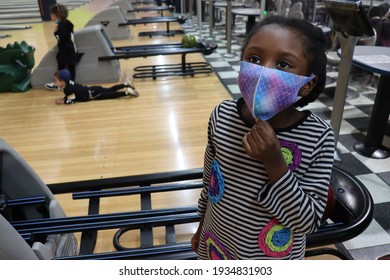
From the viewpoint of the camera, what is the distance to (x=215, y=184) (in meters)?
0.89

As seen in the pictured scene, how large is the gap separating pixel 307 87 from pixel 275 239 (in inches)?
15.0

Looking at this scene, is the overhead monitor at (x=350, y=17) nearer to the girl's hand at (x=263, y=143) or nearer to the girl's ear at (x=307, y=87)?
the girl's ear at (x=307, y=87)

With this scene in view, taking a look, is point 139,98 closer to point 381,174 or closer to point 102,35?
point 102,35

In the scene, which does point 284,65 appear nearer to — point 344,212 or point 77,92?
point 344,212

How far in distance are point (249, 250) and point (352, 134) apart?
8.75ft

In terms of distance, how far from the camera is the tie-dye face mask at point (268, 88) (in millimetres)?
700

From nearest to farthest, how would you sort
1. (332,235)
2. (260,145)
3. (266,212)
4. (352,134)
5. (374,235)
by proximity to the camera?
(260,145) < (266,212) < (332,235) < (374,235) < (352,134)

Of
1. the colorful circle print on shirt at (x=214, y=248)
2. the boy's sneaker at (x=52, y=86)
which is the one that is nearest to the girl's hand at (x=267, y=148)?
the colorful circle print on shirt at (x=214, y=248)

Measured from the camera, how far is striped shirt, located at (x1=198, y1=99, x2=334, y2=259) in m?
0.77

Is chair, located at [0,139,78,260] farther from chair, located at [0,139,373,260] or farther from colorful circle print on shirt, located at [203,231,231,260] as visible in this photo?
colorful circle print on shirt, located at [203,231,231,260]

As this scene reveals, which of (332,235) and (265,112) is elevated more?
(265,112)

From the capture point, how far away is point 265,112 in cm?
72

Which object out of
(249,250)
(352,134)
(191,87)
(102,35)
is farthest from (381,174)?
(102,35)

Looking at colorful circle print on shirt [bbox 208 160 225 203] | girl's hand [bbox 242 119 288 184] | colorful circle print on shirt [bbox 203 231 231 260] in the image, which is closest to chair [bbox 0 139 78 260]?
colorful circle print on shirt [bbox 203 231 231 260]
